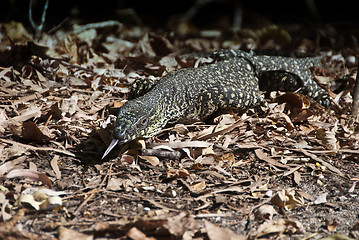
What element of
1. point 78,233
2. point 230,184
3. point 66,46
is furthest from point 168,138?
point 66,46

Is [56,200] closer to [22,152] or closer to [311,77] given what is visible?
[22,152]

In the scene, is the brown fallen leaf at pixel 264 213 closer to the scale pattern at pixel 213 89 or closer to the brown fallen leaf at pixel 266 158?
the brown fallen leaf at pixel 266 158

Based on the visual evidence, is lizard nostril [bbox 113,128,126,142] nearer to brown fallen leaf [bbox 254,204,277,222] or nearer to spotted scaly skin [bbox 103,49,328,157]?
spotted scaly skin [bbox 103,49,328,157]

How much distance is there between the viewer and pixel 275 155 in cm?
481

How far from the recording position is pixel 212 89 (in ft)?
19.0

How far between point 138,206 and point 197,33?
5688mm

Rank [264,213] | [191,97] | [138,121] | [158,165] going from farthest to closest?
[191,97] < [138,121] < [158,165] < [264,213]

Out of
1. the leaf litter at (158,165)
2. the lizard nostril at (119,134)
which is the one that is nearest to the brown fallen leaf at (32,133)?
the leaf litter at (158,165)

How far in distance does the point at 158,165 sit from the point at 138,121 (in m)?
0.62

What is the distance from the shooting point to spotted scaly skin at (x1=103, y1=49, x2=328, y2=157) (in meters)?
4.83

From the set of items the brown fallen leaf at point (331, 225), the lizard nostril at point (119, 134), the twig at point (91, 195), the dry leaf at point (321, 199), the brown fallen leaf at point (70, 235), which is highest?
the lizard nostril at point (119, 134)

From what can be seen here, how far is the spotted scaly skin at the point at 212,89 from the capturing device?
4.83 metres

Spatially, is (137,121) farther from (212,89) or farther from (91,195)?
(212,89)

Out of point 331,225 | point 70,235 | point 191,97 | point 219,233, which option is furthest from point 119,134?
point 331,225
